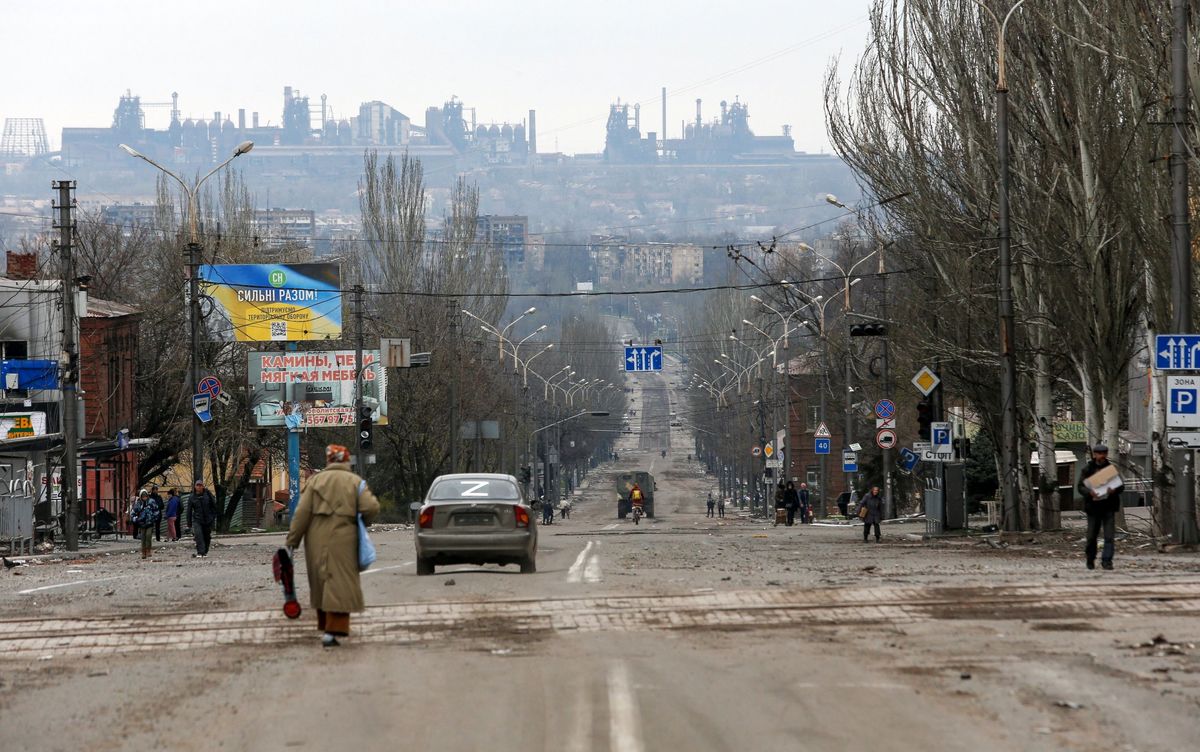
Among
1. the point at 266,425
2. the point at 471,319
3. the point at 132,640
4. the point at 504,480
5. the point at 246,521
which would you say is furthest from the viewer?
the point at 471,319

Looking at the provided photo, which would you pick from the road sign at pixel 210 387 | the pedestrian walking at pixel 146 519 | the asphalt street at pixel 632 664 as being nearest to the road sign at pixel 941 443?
the asphalt street at pixel 632 664

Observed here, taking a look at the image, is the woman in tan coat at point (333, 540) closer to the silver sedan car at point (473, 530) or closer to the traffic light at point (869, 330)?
the silver sedan car at point (473, 530)

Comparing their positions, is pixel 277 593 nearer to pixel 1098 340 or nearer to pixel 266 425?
pixel 1098 340

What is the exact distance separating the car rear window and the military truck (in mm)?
65885

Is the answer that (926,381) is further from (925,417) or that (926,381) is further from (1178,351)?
(1178,351)

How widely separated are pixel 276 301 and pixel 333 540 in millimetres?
47960

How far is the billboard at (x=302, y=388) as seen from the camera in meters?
60.0

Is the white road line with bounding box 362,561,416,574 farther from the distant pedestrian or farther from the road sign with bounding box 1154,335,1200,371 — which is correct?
the distant pedestrian

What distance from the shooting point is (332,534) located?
13.3m

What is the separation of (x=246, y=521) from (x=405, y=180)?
2054cm

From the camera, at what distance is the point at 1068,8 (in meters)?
31.4

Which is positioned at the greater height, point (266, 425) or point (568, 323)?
point (568, 323)

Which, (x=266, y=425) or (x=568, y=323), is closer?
(x=266, y=425)

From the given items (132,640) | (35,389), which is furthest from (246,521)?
(132,640)
